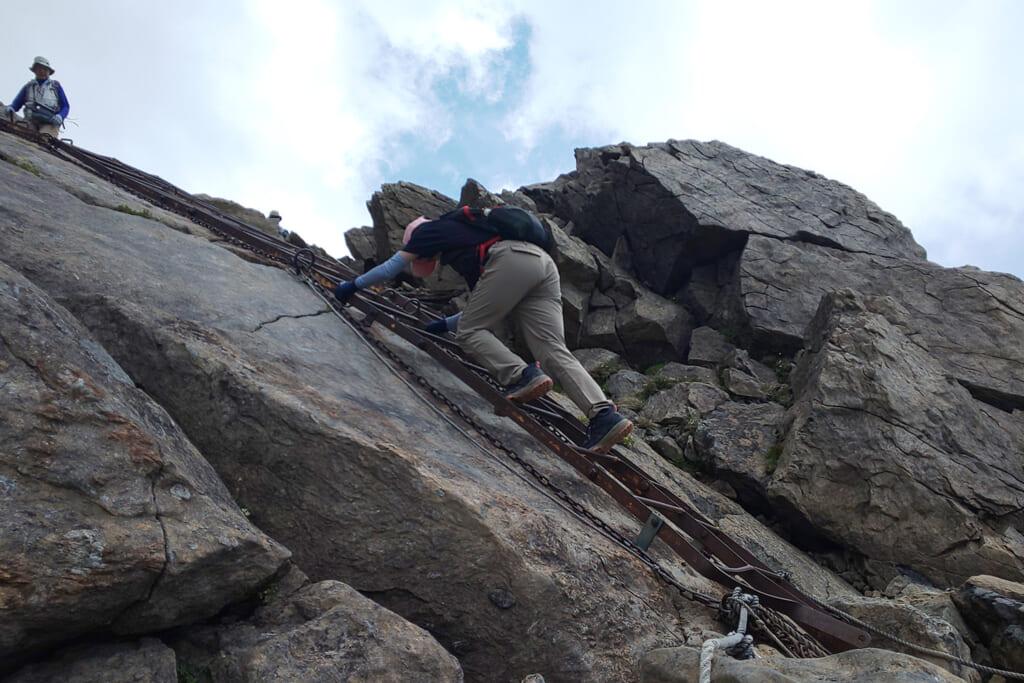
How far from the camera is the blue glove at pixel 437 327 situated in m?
7.48

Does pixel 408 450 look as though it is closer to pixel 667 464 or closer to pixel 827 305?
pixel 667 464

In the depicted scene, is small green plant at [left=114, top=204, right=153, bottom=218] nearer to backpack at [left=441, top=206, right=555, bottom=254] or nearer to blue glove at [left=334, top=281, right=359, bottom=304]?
blue glove at [left=334, top=281, right=359, bottom=304]

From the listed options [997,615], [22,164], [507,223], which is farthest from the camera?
[22,164]

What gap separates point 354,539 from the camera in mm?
4051

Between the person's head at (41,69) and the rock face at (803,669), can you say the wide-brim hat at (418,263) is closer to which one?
the rock face at (803,669)

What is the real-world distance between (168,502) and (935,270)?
16.3 meters

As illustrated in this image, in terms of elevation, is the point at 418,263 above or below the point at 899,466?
below

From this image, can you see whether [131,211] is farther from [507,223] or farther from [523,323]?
[523,323]

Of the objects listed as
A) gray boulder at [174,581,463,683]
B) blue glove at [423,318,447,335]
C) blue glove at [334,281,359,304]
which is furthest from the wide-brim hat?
gray boulder at [174,581,463,683]

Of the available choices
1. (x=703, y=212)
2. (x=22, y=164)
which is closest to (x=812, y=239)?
(x=703, y=212)

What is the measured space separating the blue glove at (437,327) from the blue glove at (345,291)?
97 centimetres

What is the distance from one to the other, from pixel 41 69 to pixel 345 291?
33.8 feet

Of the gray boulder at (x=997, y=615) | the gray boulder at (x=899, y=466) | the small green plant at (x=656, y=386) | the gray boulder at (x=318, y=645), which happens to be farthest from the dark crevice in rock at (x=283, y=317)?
the small green plant at (x=656, y=386)

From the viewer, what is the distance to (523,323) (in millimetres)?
6762
